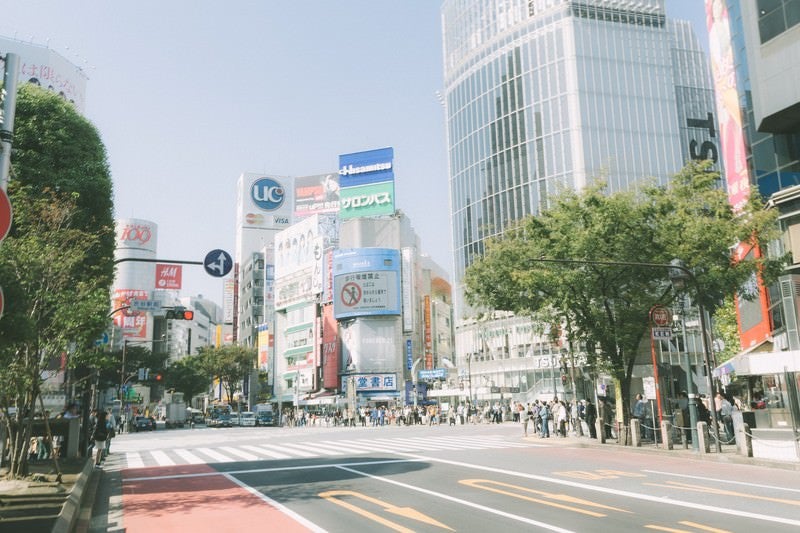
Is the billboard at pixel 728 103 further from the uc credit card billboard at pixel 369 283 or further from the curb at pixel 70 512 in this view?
the uc credit card billboard at pixel 369 283

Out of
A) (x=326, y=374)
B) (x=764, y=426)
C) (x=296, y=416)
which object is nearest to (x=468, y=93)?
(x=326, y=374)

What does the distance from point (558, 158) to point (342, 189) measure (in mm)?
31100

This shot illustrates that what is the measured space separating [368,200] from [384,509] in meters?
83.6

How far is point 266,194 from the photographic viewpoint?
14000 cm

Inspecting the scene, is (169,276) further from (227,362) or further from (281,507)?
(281,507)

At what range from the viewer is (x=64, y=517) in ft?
26.4

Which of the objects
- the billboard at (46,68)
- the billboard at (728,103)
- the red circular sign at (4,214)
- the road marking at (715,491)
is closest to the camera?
the red circular sign at (4,214)

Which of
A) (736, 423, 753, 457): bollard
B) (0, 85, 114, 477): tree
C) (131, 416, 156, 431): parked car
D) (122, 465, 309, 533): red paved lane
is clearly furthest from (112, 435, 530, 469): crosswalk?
(131, 416, 156, 431): parked car

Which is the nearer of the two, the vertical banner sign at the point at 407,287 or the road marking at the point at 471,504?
the road marking at the point at 471,504

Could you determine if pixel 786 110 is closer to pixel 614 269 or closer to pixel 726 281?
pixel 726 281

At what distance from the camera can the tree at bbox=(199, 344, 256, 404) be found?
81.7m

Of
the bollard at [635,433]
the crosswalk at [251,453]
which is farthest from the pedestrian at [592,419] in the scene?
the bollard at [635,433]

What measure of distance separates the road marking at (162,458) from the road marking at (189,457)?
0.50m

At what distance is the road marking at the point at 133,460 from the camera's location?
19.7 metres
